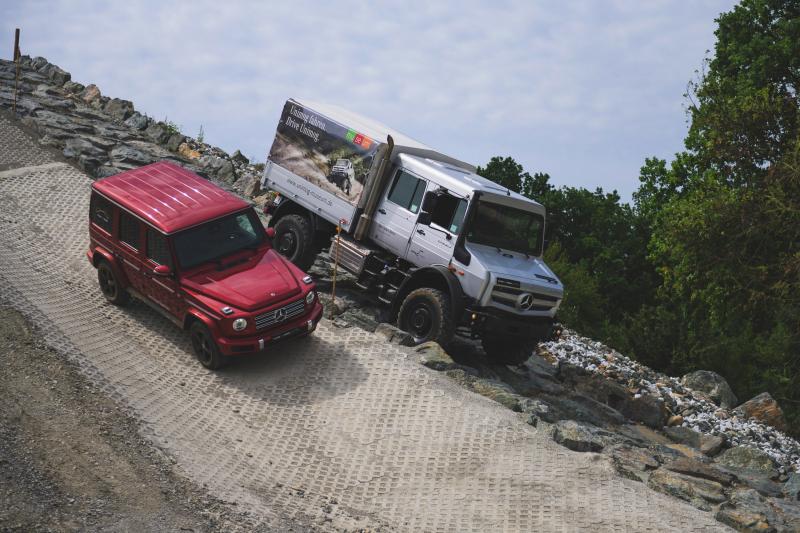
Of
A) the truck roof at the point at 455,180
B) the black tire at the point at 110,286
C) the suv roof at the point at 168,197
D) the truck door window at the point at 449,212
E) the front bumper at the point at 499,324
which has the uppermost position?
the truck roof at the point at 455,180

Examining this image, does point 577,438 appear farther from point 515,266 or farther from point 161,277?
point 161,277

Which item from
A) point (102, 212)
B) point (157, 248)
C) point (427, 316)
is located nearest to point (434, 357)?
point (427, 316)

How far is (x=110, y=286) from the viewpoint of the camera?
1472 centimetres

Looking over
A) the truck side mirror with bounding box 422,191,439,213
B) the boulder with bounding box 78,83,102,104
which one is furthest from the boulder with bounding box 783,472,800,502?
the boulder with bounding box 78,83,102,104

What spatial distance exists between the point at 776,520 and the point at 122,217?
411 inches

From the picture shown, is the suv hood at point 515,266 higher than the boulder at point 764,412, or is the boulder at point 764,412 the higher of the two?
the suv hood at point 515,266

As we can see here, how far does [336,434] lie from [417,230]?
4.56 meters

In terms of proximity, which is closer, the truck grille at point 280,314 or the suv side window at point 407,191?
the truck grille at point 280,314

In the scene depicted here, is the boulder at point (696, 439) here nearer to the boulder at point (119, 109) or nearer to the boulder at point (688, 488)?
the boulder at point (688, 488)

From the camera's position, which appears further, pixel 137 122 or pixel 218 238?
pixel 137 122

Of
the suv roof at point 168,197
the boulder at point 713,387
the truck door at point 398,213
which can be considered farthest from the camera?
the boulder at point 713,387

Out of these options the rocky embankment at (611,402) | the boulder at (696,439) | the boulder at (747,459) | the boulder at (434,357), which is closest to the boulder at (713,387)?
the rocky embankment at (611,402)

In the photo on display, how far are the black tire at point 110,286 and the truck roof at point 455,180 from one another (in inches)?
206

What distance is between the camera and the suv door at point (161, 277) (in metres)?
13.3
